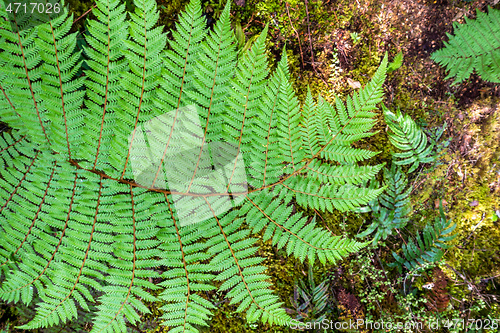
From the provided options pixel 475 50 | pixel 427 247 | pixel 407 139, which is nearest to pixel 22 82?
pixel 407 139

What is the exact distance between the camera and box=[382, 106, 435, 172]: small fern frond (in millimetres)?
3016

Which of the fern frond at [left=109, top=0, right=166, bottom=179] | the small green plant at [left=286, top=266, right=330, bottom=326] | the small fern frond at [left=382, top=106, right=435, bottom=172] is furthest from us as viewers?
the small fern frond at [left=382, top=106, right=435, bottom=172]

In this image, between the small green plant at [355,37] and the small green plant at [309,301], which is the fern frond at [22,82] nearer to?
the small green plant at [309,301]

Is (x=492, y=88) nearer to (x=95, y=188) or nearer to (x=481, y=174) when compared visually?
(x=481, y=174)

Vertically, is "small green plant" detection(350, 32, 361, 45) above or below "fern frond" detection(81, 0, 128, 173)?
above

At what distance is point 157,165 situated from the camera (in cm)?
196

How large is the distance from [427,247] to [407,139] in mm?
1263

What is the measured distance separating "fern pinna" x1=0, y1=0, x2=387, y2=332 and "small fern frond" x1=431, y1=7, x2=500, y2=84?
6.60 ft

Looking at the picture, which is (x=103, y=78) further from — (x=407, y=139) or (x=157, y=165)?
(x=407, y=139)

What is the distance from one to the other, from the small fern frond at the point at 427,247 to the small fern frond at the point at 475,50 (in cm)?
161

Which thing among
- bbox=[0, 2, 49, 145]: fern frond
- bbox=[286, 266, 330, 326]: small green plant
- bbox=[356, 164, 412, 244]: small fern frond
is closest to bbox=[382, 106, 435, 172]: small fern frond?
bbox=[356, 164, 412, 244]: small fern frond

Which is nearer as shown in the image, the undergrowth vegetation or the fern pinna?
the fern pinna

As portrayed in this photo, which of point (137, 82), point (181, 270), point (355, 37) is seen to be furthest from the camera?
point (355, 37)

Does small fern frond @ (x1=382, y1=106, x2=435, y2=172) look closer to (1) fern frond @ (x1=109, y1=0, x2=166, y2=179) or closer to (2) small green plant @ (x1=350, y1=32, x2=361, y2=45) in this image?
(2) small green plant @ (x1=350, y1=32, x2=361, y2=45)
